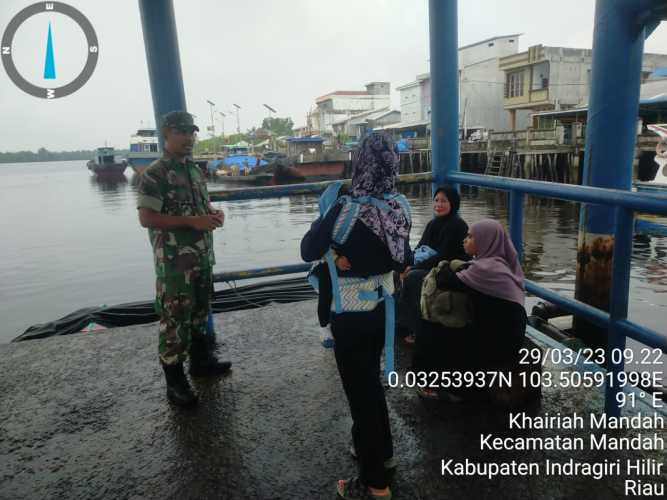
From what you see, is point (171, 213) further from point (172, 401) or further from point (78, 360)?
point (78, 360)

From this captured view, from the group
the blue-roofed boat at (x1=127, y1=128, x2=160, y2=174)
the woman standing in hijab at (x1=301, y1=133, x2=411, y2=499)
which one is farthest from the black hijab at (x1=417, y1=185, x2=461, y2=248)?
the blue-roofed boat at (x1=127, y1=128, x2=160, y2=174)

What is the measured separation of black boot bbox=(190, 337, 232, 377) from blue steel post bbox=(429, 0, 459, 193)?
2017mm

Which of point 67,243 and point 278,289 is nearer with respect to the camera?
point 278,289

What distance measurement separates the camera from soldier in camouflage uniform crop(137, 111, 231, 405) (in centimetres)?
255

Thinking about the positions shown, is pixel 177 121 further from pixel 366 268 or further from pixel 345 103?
pixel 345 103

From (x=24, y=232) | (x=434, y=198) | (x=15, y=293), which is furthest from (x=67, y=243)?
(x=434, y=198)

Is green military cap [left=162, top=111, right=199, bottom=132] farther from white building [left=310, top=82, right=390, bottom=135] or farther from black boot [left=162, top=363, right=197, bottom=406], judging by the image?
white building [left=310, top=82, right=390, bottom=135]

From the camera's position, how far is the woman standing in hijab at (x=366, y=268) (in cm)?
186

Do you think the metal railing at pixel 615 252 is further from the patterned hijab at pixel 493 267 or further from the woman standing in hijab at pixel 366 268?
the woman standing in hijab at pixel 366 268

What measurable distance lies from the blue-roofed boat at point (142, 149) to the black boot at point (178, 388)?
44242 millimetres

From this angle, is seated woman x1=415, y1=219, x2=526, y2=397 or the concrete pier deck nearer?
the concrete pier deck

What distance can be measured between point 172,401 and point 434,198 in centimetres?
213

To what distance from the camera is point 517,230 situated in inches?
110

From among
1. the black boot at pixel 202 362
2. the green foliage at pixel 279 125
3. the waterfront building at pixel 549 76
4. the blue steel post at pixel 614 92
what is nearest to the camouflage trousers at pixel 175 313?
the black boot at pixel 202 362
